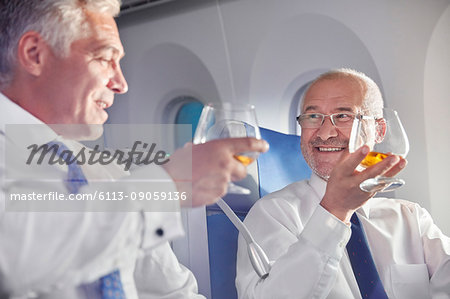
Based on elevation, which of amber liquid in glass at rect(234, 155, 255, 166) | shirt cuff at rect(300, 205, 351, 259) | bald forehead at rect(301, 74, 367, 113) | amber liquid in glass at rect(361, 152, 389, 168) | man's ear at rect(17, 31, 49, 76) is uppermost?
bald forehead at rect(301, 74, 367, 113)

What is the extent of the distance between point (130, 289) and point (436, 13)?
2068 mm

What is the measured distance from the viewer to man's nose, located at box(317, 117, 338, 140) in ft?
4.34

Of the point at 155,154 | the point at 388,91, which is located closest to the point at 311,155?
the point at 155,154

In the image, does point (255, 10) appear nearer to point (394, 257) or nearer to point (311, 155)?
point (311, 155)

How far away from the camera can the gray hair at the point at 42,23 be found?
0.77 meters

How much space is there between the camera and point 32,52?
79 cm

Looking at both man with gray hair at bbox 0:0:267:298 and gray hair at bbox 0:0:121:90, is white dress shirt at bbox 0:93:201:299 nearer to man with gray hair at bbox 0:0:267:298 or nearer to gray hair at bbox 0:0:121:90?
man with gray hair at bbox 0:0:267:298

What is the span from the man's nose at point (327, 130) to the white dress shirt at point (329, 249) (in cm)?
13

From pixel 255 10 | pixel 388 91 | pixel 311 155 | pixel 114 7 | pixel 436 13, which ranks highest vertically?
pixel 255 10

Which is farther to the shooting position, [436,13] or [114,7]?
[436,13]

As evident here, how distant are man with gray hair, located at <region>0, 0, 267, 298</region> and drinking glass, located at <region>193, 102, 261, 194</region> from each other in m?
0.07

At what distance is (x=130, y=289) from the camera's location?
2.49 feet

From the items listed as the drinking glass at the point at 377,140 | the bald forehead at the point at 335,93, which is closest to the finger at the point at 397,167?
the drinking glass at the point at 377,140

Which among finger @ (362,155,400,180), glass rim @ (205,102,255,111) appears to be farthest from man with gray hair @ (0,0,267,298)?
finger @ (362,155,400,180)
